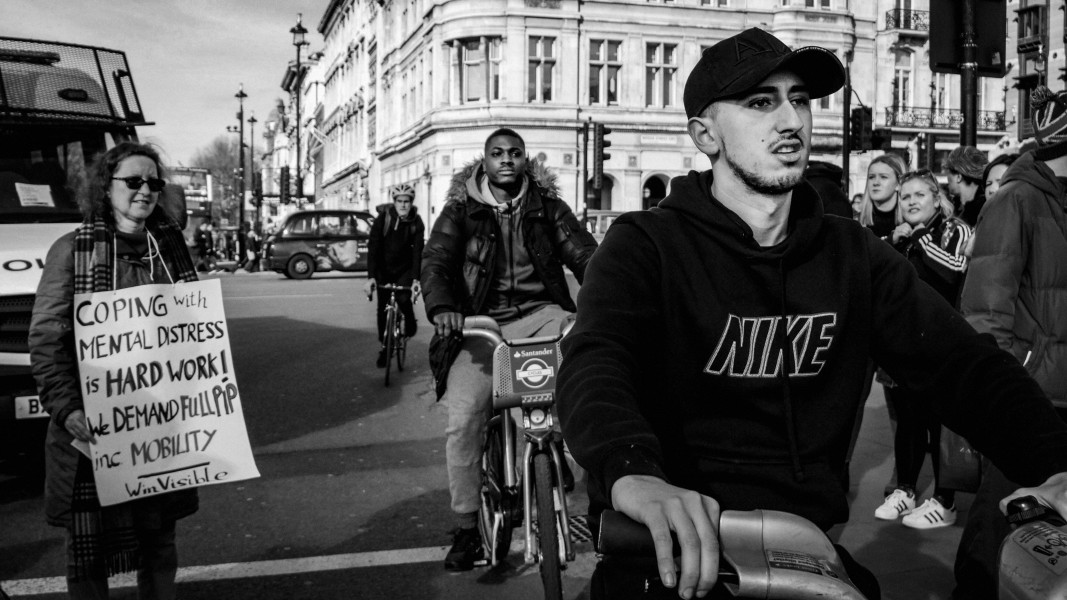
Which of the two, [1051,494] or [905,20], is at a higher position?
[905,20]

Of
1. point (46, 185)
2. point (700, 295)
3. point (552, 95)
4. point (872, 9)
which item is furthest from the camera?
point (872, 9)

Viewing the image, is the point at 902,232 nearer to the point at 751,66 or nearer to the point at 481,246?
the point at 481,246

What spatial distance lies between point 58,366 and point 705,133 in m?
2.60

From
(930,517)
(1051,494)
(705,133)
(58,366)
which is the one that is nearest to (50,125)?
(58,366)

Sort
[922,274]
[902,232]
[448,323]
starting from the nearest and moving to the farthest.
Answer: [448,323], [922,274], [902,232]

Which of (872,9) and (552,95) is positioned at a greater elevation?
(872,9)

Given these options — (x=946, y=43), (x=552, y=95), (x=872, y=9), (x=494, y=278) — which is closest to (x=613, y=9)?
(x=552, y=95)

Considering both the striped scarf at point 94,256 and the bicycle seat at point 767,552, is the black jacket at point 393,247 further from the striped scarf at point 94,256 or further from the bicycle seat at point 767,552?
the bicycle seat at point 767,552

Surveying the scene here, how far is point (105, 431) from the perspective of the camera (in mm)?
3631

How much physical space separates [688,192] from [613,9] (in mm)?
43294

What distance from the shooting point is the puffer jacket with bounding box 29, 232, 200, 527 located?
11.7ft

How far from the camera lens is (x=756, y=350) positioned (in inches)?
82.7

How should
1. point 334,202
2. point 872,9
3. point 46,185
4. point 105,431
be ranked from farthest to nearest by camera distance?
1. point 334,202
2. point 872,9
3. point 46,185
4. point 105,431

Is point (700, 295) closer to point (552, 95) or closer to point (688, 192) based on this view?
point (688, 192)
